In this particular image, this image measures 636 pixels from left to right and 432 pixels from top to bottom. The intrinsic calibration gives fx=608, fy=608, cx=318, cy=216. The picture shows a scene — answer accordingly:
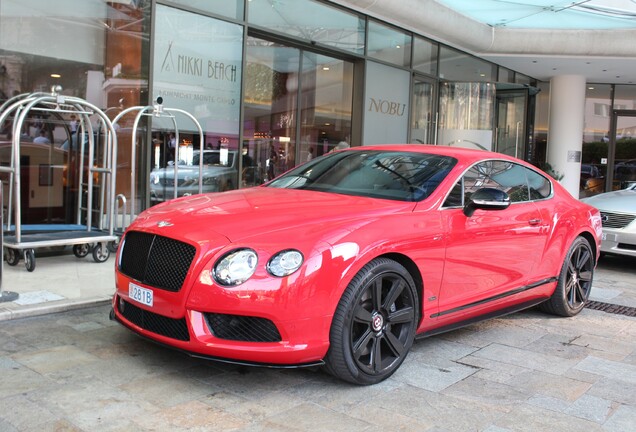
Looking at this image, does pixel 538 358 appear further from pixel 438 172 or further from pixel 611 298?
pixel 611 298

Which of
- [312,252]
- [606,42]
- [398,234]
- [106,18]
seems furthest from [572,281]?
[606,42]

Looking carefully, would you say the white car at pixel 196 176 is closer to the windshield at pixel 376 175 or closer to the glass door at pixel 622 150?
the windshield at pixel 376 175

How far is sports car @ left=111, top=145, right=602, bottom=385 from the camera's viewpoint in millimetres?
3359

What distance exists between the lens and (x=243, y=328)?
3385 mm

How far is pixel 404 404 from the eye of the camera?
348cm

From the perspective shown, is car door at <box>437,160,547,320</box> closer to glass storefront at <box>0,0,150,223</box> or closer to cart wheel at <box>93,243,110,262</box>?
cart wheel at <box>93,243,110,262</box>

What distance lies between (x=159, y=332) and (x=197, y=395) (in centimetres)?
44

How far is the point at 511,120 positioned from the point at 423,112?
4.20 m

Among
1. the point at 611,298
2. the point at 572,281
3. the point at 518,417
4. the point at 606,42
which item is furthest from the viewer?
the point at 606,42

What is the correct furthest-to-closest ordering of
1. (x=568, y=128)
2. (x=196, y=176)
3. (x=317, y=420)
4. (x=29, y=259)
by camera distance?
(x=568, y=128) → (x=196, y=176) → (x=29, y=259) → (x=317, y=420)

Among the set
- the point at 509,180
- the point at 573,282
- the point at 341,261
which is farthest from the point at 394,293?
the point at 573,282

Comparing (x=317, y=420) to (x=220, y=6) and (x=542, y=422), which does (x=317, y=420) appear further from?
(x=220, y=6)

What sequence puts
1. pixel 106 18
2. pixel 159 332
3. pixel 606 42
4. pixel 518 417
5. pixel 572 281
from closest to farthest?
pixel 518 417
pixel 159 332
pixel 572 281
pixel 106 18
pixel 606 42

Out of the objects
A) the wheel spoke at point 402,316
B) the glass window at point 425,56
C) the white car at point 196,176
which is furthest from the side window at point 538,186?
the glass window at point 425,56
